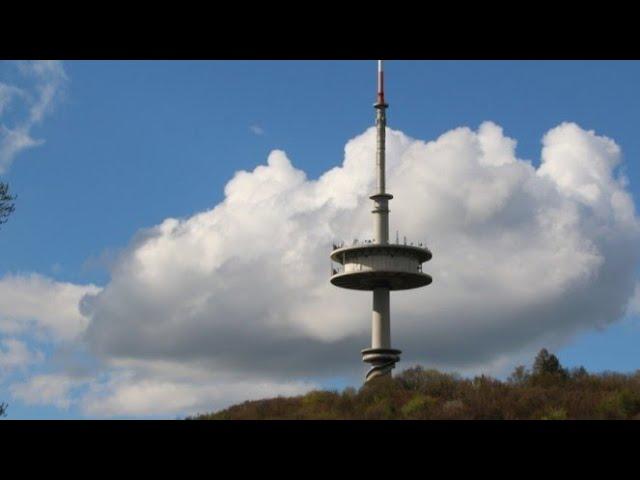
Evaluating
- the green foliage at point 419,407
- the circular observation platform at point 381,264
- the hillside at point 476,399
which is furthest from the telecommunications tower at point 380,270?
the green foliage at point 419,407

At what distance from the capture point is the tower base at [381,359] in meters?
75.1

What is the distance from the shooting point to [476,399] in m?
48.7

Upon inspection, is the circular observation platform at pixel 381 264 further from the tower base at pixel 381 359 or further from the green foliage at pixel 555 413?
the green foliage at pixel 555 413

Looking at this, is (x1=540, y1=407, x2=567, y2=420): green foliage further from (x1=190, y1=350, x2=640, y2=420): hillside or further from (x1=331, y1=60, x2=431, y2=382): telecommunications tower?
(x1=331, y1=60, x2=431, y2=382): telecommunications tower

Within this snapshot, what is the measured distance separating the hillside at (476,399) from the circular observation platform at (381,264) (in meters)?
14.8

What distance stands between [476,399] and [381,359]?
27.1m

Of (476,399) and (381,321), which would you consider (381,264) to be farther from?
(476,399)

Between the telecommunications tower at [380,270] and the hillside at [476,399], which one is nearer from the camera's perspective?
the hillside at [476,399]

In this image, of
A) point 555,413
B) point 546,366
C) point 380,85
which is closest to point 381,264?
point 380,85

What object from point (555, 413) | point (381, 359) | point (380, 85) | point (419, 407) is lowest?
point (555, 413)

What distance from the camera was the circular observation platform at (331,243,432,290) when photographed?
75125mm

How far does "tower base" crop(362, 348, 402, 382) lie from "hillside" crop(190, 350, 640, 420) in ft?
42.8
